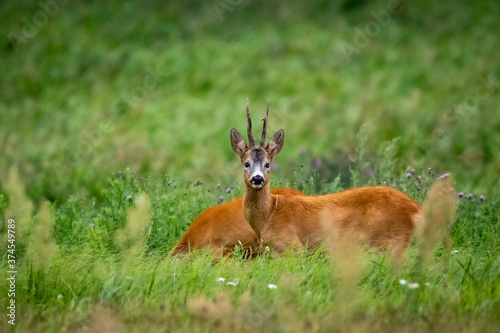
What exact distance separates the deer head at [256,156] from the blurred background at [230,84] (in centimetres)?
281

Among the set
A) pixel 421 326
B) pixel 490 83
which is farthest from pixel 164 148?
pixel 421 326

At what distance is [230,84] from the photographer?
15.4 metres

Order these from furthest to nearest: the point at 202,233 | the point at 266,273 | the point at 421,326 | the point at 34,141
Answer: the point at 34,141
the point at 202,233
the point at 266,273
the point at 421,326

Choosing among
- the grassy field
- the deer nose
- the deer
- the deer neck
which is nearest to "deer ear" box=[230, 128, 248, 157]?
the deer

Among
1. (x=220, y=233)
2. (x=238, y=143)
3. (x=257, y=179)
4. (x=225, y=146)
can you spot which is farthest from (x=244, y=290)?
(x=225, y=146)

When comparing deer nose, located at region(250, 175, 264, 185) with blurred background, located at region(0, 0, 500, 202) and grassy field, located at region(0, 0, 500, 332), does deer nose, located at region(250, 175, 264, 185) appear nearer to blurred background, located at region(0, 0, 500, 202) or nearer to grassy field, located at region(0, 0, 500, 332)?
grassy field, located at region(0, 0, 500, 332)

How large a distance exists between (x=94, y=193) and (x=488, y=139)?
19.0ft

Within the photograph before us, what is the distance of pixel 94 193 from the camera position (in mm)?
9789

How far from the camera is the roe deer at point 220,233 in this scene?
588 centimetres

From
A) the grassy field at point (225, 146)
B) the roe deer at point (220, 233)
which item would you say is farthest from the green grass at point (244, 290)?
the roe deer at point (220, 233)

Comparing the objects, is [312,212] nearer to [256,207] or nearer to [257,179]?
[256,207]

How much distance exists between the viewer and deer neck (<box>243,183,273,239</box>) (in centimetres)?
599

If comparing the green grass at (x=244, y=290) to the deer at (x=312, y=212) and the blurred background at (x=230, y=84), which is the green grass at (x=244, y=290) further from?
the blurred background at (x=230, y=84)

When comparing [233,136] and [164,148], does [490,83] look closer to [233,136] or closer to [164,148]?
[164,148]
